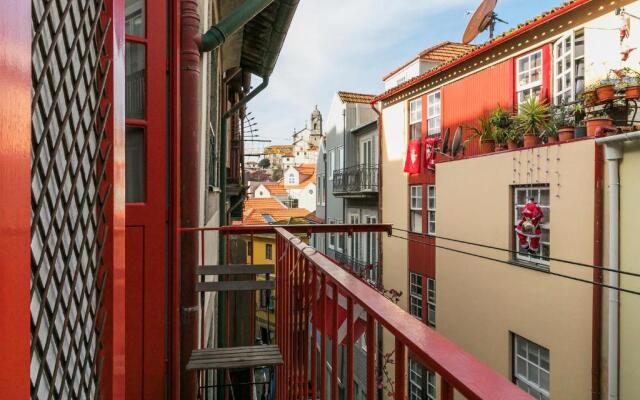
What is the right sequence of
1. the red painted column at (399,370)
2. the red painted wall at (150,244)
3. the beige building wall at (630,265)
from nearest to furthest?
the red painted column at (399,370) < the red painted wall at (150,244) < the beige building wall at (630,265)

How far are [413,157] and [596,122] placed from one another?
6.19 m

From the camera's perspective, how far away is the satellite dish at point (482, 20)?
12045 millimetres

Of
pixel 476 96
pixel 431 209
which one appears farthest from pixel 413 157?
pixel 476 96

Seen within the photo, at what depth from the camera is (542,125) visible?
8336mm

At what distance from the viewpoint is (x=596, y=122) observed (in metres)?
6.99

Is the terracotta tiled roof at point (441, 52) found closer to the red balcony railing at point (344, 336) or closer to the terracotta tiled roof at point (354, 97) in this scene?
the terracotta tiled roof at point (354, 97)

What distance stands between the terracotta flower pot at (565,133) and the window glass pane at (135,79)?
23.4 ft

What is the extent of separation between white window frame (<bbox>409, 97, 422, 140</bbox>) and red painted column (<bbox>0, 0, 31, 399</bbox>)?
526 inches

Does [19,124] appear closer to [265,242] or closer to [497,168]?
[497,168]

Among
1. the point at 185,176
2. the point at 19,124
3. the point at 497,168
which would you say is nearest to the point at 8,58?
the point at 19,124

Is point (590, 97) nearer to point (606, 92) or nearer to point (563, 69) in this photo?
point (606, 92)

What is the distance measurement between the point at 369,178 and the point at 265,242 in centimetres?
1151

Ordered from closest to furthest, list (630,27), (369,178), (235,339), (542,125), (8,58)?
(8,58) < (235,339) < (630,27) < (542,125) < (369,178)

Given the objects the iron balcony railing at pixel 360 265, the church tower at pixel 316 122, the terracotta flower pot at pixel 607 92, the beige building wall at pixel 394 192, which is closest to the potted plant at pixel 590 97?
the terracotta flower pot at pixel 607 92
